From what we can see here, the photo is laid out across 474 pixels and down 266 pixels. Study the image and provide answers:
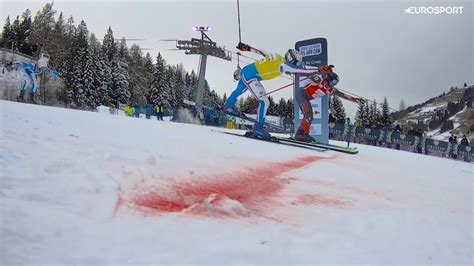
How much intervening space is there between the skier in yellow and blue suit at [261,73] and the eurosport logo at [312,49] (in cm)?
200

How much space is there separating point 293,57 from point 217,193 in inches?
352

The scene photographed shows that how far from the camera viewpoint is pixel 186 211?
395 cm

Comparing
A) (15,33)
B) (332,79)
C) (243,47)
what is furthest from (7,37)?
(332,79)

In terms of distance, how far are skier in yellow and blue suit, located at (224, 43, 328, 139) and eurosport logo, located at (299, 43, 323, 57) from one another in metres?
2.00

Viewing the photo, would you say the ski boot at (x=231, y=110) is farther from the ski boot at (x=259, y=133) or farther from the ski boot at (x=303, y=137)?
the ski boot at (x=303, y=137)

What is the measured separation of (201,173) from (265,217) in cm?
161

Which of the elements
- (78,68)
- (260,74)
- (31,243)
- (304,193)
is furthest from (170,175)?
(78,68)

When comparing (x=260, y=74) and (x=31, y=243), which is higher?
(x=260, y=74)

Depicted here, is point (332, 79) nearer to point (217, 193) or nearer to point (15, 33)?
point (217, 193)

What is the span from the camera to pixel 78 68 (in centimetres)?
4828

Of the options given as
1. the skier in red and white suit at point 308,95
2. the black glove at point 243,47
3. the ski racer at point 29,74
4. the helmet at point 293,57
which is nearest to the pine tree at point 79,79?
the ski racer at point 29,74

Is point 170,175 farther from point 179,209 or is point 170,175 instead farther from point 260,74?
point 260,74

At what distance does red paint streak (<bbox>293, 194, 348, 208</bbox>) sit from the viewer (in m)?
5.09

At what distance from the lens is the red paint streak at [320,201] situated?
16.7 feet
